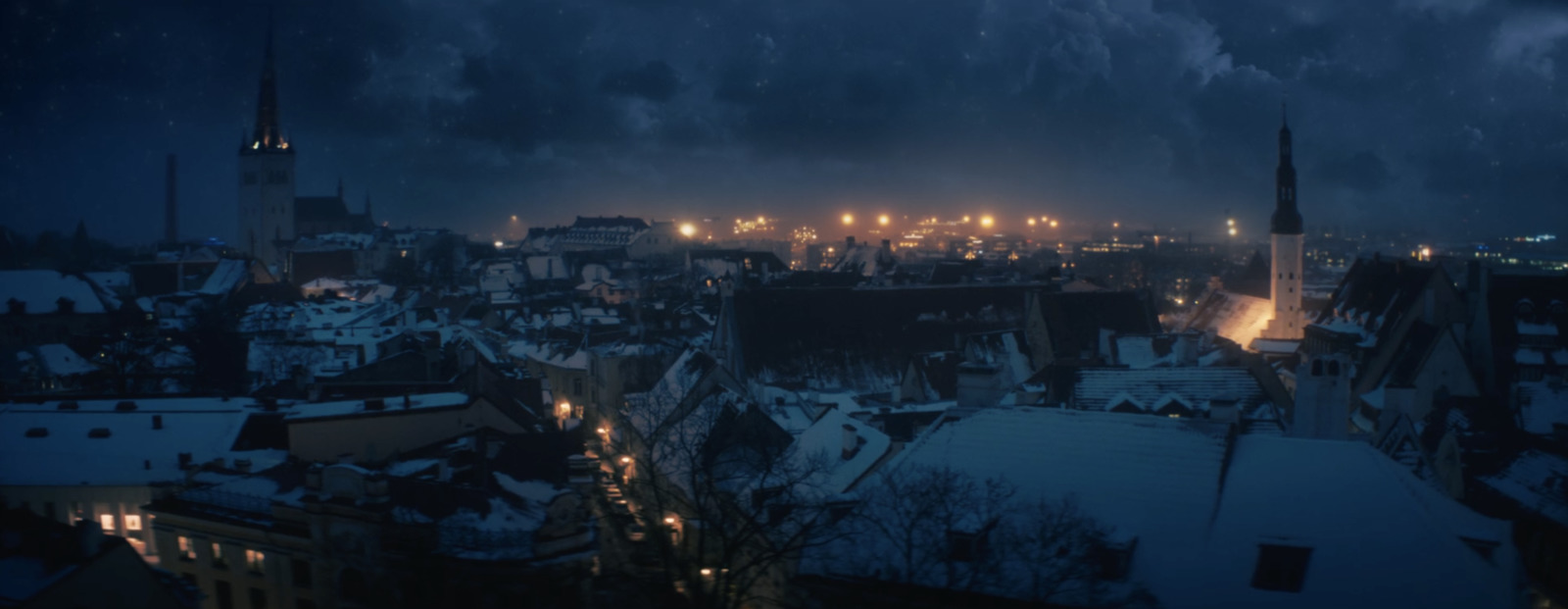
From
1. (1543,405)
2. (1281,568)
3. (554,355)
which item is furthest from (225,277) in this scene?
(1281,568)

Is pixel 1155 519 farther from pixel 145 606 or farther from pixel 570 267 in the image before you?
pixel 570 267

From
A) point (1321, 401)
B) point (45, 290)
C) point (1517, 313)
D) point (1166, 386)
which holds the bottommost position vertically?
point (1166, 386)

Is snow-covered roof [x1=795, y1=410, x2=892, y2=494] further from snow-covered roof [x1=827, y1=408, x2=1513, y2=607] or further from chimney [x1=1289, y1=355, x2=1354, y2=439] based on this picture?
chimney [x1=1289, y1=355, x2=1354, y2=439]

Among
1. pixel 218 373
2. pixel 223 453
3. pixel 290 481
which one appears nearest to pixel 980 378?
pixel 290 481

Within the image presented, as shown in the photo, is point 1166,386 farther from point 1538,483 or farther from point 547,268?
point 547,268

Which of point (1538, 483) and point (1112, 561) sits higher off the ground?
point (1112, 561)
